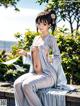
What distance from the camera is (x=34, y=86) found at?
518cm

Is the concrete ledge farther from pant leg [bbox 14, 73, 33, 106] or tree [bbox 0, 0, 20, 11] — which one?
tree [bbox 0, 0, 20, 11]

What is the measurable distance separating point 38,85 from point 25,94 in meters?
0.24

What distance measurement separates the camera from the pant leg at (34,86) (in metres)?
5.12

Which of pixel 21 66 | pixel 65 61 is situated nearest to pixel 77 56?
pixel 65 61

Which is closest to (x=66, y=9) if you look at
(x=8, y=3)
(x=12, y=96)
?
(x=8, y=3)

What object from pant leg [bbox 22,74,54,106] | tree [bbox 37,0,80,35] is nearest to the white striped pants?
pant leg [bbox 22,74,54,106]

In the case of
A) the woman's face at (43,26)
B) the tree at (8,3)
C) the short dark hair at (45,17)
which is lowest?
the woman's face at (43,26)

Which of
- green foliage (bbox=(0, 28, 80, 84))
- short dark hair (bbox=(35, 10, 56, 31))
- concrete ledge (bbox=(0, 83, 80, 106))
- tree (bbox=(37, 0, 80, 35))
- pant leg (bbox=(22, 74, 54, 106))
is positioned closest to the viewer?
pant leg (bbox=(22, 74, 54, 106))

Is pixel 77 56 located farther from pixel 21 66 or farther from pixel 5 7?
pixel 5 7

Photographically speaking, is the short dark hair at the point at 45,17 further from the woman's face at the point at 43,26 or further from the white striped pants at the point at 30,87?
the white striped pants at the point at 30,87

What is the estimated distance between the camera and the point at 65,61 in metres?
8.82

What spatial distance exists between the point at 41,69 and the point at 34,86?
376mm

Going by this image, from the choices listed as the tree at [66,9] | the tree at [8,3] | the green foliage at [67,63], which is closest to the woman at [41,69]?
the green foliage at [67,63]

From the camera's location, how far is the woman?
17.1ft
